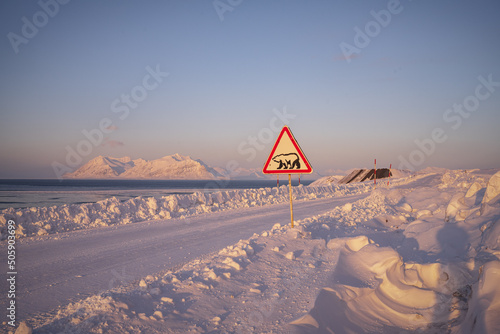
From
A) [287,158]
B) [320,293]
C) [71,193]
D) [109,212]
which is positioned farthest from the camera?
[71,193]

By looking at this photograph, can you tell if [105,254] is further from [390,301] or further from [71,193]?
[71,193]

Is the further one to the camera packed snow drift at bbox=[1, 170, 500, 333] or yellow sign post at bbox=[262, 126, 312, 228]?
yellow sign post at bbox=[262, 126, 312, 228]

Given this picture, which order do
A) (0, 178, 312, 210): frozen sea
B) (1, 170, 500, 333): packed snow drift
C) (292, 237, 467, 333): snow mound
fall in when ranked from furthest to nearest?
1. (0, 178, 312, 210): frozen sea
2. (292, 237, 467, 333): snow mound
3. (1, 170, 500, 333): packed snow drift

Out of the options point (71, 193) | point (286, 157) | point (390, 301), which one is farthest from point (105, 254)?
point (71, 193)

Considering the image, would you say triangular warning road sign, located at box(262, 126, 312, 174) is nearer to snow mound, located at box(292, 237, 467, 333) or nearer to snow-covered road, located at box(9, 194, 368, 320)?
snow-covered road, located at box(9, 194, 368, 320)

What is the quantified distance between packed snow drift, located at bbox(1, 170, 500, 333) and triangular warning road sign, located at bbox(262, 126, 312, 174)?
2204 mm

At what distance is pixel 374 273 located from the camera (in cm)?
471

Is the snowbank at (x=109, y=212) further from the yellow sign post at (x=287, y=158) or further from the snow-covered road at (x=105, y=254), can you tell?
the yellow sign post at (x=287, y=158)

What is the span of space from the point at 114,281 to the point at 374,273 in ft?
14.6

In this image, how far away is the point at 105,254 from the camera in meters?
6.56

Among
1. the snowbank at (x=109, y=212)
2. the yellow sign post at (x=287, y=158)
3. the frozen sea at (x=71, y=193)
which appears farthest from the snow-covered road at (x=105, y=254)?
the frozen sea at (x=71, y=193)

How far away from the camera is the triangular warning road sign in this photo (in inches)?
290

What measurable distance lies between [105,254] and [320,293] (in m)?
5.12

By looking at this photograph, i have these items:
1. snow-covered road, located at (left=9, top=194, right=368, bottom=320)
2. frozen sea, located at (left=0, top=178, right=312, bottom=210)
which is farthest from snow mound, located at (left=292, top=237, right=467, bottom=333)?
frozen sea, located at (left=0, top=178, right=312, bottom=210)
